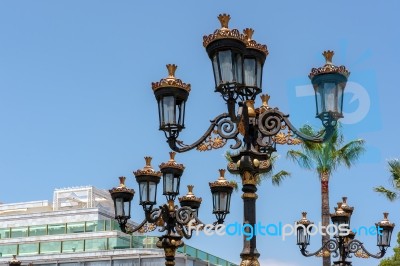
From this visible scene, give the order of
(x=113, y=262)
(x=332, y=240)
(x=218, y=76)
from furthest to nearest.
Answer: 1. (x=113, y=262)
2. (x=332, y=240)
3. (x=218, y=76)

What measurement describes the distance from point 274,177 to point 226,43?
73.9ft

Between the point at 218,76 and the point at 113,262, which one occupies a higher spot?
the point at 218,76

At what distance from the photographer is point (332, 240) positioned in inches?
664

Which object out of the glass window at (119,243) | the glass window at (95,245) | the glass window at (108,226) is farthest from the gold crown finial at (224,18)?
the glass window at (108,226)

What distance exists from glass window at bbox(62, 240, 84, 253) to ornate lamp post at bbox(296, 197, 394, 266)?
536 inches

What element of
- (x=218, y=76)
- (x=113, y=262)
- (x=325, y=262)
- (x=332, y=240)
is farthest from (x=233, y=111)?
(x=113, y=262)

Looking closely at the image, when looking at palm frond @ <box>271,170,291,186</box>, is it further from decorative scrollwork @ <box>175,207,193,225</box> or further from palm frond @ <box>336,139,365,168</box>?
decorative scrollwork @ <box>175,207,193,225</box>

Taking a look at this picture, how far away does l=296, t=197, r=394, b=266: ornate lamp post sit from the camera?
55.3ft

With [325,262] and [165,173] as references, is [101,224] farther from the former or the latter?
[165,173]

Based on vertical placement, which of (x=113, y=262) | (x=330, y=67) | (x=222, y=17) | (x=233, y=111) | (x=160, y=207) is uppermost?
(x=222, y=17)

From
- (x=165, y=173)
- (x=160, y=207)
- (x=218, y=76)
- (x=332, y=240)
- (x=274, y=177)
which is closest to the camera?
(x=218, y=76)

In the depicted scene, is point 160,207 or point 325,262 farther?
point 325,262

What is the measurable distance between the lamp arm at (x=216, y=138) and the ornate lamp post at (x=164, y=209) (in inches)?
172

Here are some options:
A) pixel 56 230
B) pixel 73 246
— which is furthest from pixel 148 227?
pixel 56 230
